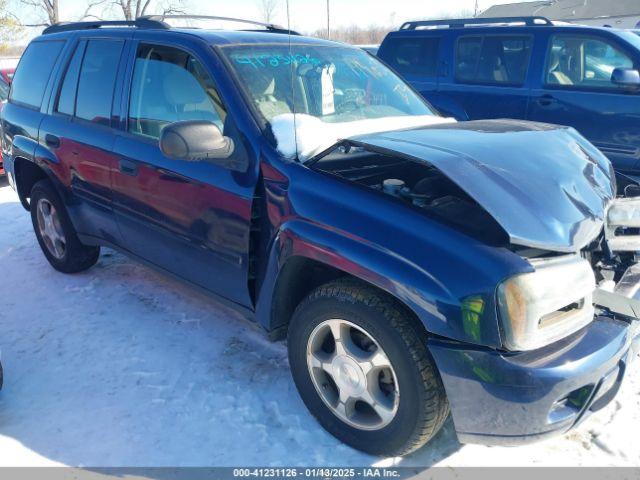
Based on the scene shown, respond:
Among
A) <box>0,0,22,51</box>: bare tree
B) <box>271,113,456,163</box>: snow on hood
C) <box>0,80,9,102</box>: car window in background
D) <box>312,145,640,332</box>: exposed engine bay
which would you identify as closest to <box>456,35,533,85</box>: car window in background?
<box>271,113,456,163</box>: snow on hood

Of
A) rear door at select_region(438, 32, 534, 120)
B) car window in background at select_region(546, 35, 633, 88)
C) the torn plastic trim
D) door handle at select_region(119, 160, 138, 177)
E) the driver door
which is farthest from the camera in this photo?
rear door at select_region(438, 32, 534, 120)

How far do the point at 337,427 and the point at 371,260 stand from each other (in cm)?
87

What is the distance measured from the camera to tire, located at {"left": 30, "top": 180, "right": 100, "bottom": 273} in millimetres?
4125

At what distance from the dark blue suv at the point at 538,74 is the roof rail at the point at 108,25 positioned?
3926 mm

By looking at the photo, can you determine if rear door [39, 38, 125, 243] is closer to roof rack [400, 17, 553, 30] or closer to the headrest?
the headrest

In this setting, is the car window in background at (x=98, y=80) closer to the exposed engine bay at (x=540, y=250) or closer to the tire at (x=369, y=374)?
the exposed engine bay at (x=540, y=250)

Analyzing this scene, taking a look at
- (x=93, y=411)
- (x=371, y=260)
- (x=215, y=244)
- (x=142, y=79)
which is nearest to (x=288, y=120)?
(x=215, y=244)

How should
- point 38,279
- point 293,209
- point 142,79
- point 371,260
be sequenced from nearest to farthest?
point 371,260
point 293,209
point 142,79
point 38,279

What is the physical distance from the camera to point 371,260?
2.09 m

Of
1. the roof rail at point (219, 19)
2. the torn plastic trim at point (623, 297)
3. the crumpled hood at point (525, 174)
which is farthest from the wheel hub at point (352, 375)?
the roof rail at point (219, 19)

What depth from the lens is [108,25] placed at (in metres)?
3.91

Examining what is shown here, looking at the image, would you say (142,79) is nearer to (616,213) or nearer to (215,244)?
(215,244)

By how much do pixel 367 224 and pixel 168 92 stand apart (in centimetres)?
159

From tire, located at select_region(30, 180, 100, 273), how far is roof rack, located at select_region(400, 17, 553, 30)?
508cm
